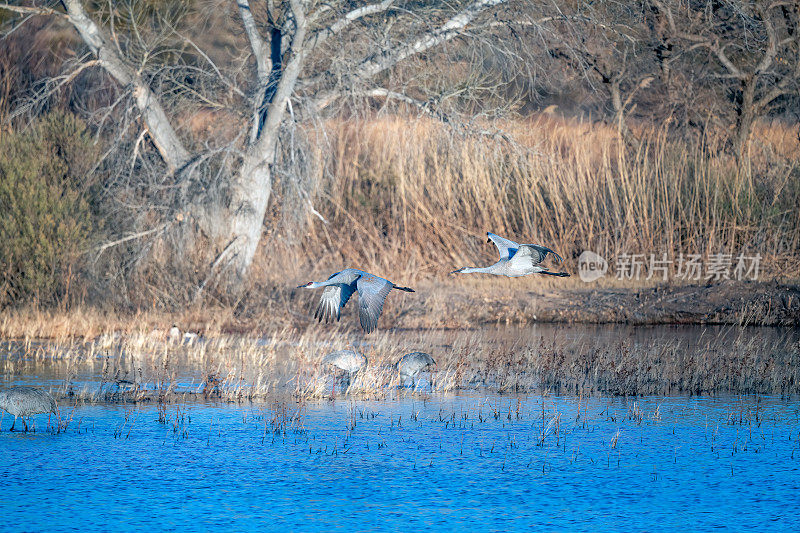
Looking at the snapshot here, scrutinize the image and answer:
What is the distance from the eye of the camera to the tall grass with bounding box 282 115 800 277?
16953 millimetres

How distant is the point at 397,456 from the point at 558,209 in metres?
10.4

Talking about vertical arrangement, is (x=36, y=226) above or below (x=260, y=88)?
below

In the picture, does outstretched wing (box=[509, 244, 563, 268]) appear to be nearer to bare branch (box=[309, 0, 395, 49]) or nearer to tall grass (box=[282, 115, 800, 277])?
bare branch (box=[309, 0, 395, 49])

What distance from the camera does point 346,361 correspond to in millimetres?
10633

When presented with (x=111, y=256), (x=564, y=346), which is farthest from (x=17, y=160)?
(x=564, y=346)

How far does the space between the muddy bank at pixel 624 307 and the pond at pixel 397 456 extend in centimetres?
411

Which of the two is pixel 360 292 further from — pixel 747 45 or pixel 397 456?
pixel 747 45

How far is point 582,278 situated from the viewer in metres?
16.7

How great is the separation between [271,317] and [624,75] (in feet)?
33.6

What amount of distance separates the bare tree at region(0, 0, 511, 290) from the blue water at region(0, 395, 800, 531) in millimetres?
6311

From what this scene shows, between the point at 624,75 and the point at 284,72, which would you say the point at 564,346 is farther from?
the point at 624,75

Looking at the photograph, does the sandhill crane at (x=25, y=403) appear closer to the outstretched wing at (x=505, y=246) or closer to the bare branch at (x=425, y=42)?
the outstretched wing at (x=505, y=246)

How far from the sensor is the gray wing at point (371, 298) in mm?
8773

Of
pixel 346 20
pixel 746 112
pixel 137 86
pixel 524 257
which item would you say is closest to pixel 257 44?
pixel 346 20
